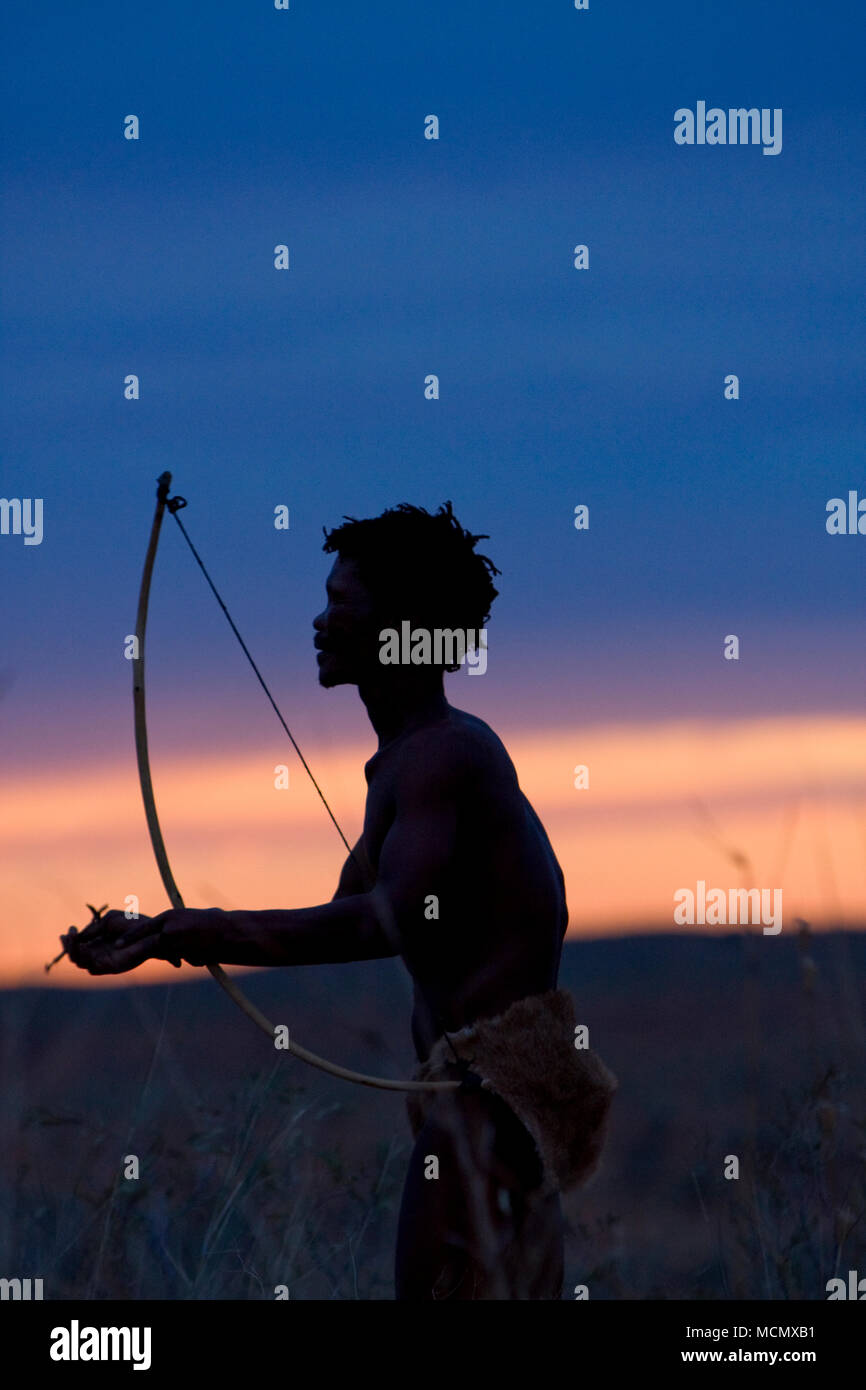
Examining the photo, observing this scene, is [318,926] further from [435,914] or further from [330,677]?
[330,677]

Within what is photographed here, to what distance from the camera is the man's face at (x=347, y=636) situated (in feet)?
18.5

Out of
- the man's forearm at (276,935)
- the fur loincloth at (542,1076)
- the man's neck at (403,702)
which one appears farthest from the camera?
the man's neck at (403,702)

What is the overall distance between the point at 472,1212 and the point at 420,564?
210 cm

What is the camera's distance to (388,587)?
566 cm

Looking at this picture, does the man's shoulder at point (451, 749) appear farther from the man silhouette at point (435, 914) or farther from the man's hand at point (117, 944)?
the man's hand at point (117, 944)

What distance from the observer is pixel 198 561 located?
5.64m

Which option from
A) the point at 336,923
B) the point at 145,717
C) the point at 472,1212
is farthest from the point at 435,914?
the point at 145,717

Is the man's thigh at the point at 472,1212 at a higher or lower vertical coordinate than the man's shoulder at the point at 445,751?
lower

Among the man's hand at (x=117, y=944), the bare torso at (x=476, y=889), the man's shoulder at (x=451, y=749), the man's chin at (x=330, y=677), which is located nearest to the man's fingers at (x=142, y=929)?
the man's hand at (x=117, y=944)

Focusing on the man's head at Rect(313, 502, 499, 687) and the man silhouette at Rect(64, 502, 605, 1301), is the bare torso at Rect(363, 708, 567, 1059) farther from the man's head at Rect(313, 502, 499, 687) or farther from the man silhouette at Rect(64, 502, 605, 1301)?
the man's head at Rect(313, 502, 499, 687)

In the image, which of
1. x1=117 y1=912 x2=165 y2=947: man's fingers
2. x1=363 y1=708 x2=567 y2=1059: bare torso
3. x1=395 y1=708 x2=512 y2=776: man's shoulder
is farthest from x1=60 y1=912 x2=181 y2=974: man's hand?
x1=395 y1=708 x2=512 y2=776: man's shoulder
